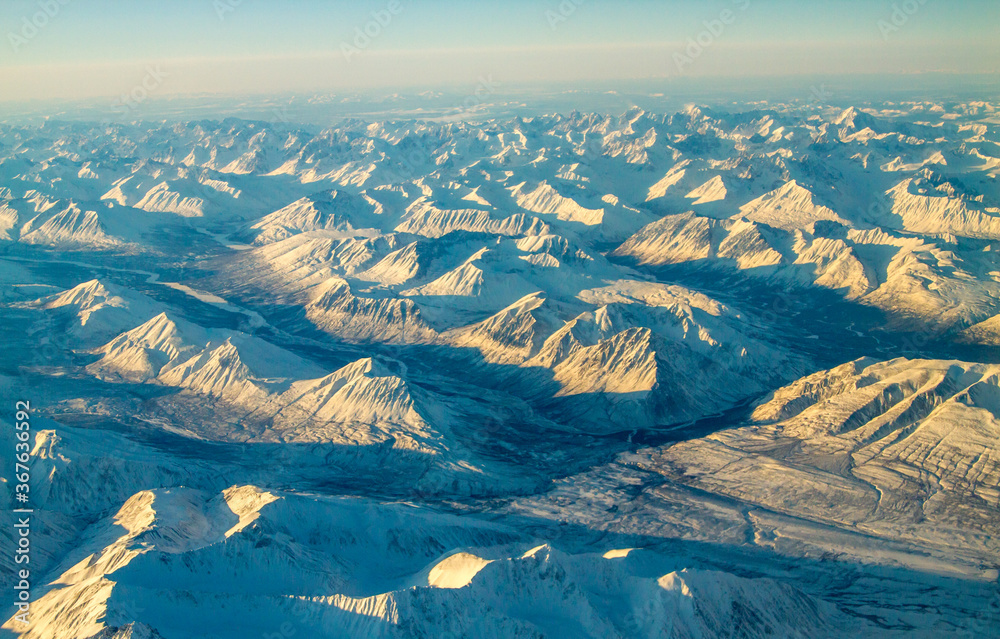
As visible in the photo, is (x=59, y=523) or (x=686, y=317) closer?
(x=59, y=523)

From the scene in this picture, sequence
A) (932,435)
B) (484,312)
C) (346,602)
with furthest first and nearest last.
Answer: (484,312) → (932,435) → (346,602)

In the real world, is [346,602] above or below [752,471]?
above

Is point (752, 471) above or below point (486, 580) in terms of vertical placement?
below

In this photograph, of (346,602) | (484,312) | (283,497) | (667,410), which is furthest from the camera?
(484,312)

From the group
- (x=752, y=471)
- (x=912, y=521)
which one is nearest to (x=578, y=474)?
(x=752, y=471)

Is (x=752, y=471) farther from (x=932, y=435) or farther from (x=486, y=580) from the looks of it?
(x=486, y=580)

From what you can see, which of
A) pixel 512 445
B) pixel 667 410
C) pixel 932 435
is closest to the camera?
pixel 932 435

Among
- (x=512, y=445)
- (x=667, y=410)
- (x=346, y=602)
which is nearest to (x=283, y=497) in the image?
(x=346, y=602)

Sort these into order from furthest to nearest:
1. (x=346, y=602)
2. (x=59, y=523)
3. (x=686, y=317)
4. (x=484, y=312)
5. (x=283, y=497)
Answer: (x=484, y=312) → (x=686, y=317) → (x=59, y=523) → (x=283, y=497) → (x=346, y=602)

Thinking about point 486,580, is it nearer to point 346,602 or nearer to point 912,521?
point 346,602
